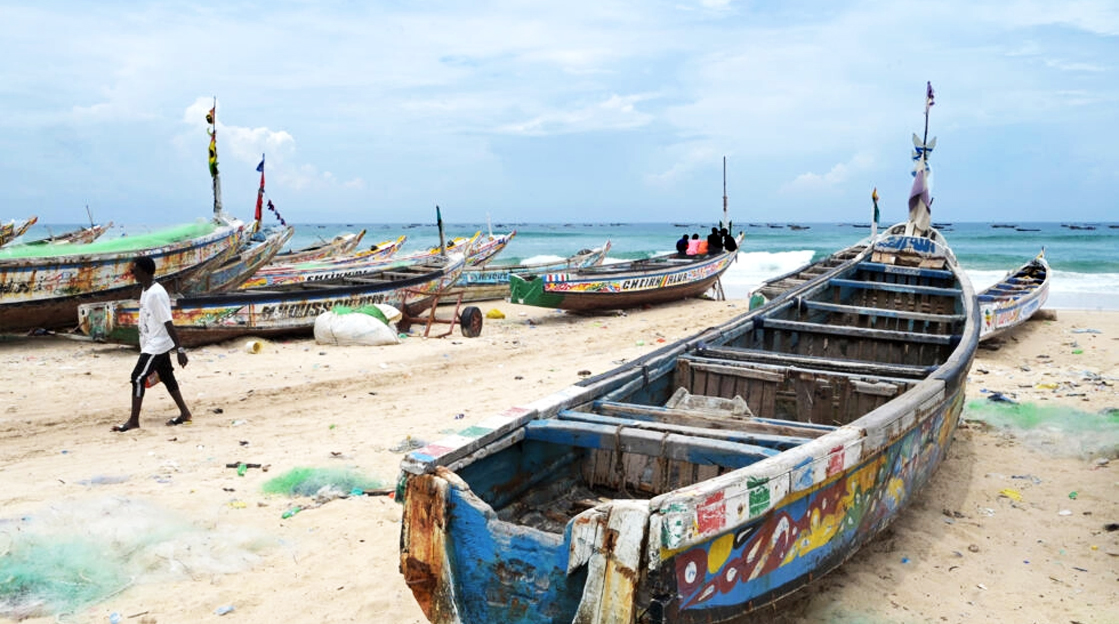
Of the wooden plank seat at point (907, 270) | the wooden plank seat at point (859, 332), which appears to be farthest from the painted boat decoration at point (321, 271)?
the wooden plank seat at point (859, 332)

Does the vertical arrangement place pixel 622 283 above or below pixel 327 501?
above

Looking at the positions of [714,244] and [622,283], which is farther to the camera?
[714,244]

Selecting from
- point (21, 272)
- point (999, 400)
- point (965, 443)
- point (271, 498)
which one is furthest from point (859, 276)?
point (21, 272)

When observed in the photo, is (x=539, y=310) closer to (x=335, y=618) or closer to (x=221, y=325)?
(x=221, y=325)

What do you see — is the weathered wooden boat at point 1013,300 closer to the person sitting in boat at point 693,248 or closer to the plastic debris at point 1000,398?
the plastic debris at point 1000,398

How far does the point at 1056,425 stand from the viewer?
7.26 metres

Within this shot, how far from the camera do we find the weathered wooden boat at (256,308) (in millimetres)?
9930

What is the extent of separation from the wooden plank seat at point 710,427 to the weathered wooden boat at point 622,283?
9872 millimetres

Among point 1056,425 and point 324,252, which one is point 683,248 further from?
point 324,252

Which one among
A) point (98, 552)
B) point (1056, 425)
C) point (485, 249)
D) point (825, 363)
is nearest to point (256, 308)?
point (98, 552)

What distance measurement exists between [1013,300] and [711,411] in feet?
31.4

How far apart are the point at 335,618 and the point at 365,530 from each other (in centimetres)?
101

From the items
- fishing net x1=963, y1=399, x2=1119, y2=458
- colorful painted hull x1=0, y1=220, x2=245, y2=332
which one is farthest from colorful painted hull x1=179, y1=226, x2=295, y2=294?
fishing net x1=963, y1=399, x2=1119, y2=458

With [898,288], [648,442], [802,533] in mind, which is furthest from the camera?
[898,288]
